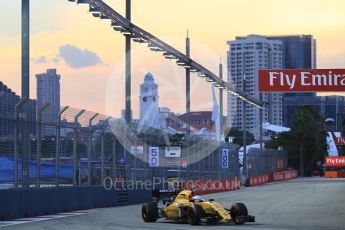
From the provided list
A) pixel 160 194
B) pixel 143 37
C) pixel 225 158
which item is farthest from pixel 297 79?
pixel 225 158

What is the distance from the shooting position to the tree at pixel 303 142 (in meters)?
109

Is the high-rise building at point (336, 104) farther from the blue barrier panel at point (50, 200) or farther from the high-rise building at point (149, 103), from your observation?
the blue barrier panel at point (50, 200)

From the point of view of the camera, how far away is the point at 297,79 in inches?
885

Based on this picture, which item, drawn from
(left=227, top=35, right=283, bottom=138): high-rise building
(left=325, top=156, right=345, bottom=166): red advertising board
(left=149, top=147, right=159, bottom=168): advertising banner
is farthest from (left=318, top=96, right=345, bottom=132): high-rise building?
(left=149, top=147, right=159, bottom=168): advertising banner

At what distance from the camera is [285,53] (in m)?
64.9

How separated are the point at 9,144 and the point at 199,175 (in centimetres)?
2500

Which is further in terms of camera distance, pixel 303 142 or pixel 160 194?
pixel 303 142

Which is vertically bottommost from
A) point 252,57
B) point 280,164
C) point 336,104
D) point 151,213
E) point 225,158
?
point 151,213

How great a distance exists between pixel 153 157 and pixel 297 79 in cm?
1409

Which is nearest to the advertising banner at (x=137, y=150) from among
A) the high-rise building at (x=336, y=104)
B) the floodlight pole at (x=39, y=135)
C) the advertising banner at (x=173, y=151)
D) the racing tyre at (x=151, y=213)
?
the advertising banner at (x=173, y=151)

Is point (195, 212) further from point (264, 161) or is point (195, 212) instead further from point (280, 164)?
point (280, 164)

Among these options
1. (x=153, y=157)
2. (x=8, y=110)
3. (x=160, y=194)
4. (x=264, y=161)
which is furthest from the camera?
(x=264, y=161)

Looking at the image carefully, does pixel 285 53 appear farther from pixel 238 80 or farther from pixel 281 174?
pixel 281 174

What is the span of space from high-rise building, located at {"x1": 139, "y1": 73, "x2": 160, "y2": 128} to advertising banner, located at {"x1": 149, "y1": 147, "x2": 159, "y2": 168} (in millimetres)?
1144
